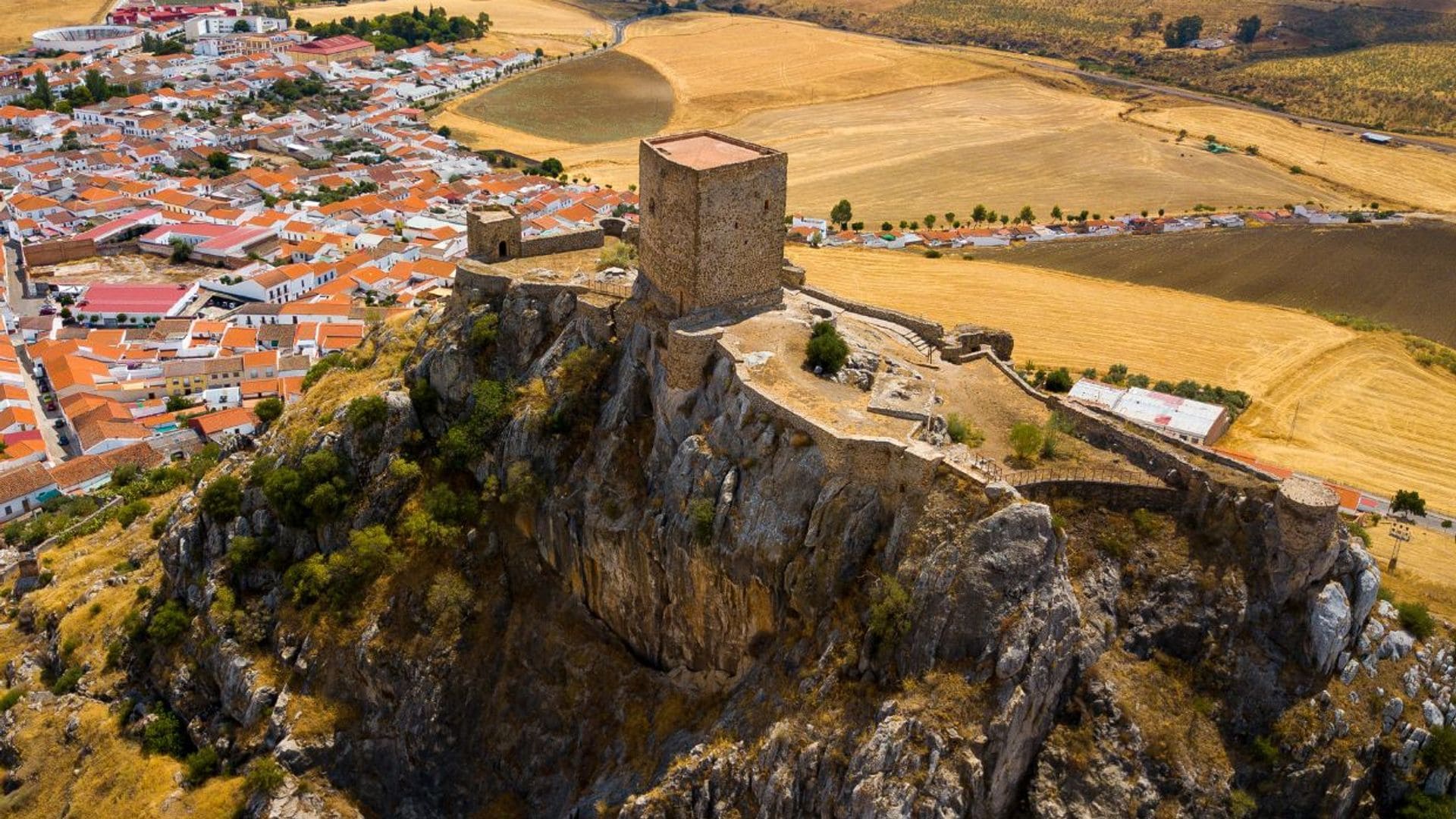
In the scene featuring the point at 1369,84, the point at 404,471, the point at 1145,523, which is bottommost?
the point at 404,471

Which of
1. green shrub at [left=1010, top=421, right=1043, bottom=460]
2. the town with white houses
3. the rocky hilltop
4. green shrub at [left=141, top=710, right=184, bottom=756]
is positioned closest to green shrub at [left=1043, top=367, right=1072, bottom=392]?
green shrub at [left=1010, top=421, right=1043, bottom=460]

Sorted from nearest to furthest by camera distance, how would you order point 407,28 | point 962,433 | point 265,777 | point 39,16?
point 962,433 → point 265,777 → point 407,28 → point 39,16

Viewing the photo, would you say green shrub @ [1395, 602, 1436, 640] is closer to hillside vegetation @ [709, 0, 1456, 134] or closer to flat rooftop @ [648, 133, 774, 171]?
flat rooftop @ [648, 133, 774, 171]

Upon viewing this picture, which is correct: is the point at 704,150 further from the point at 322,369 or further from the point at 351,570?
the point at 322,369

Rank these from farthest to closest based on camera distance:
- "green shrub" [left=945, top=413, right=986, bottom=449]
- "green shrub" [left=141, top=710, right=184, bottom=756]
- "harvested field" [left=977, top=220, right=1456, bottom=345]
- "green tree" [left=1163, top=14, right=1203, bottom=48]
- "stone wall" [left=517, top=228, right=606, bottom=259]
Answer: "green tree" [left=1163, top=14, right=1203, bottom=48]
"harvested field" [left=977, top=220, right=1456, bottom=345]
"stone wall" [left=517, top=228, right=606, bottom=259]
"green shrub" [left=141, top=710, right=184, bottom=756]
"green shrub" [left=945, top=413, right=986, bottom=449]

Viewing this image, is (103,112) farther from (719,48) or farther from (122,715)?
(122,715)

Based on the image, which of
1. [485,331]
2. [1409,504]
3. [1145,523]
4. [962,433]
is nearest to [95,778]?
[485,331]
